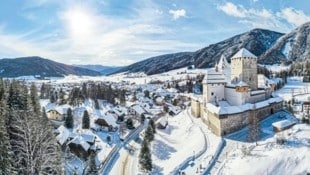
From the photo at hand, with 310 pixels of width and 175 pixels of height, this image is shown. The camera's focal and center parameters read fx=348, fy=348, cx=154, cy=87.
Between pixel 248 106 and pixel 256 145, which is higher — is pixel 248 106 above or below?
above

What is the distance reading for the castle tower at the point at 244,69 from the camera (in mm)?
59969

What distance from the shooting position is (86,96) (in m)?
120

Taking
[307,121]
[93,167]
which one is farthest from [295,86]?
[93,167]

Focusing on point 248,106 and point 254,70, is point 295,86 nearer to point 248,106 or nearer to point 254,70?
point 254,70

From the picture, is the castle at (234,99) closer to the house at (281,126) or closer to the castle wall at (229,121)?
the castle wall at (229,121)

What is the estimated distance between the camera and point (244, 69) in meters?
60.0

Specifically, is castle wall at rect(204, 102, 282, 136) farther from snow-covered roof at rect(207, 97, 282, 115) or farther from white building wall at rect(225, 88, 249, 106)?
white building wall at rect(225, 88, 249, 106)

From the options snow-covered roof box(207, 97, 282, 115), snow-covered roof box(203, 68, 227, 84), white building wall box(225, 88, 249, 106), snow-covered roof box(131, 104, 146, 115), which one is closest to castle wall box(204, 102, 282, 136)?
snow-covered roof box(207, 97, 282, 115)

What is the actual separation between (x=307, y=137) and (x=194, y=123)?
22.1 metres

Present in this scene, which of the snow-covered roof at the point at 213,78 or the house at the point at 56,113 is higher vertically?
the snow-covered roof at the point at 213,78

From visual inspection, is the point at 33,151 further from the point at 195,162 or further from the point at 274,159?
the point at 274,159

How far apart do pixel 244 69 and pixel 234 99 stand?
7160 millimetres

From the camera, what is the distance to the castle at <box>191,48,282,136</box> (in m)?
50.6

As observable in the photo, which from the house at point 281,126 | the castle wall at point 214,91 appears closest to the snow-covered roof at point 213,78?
the castle wall at point 214,91
